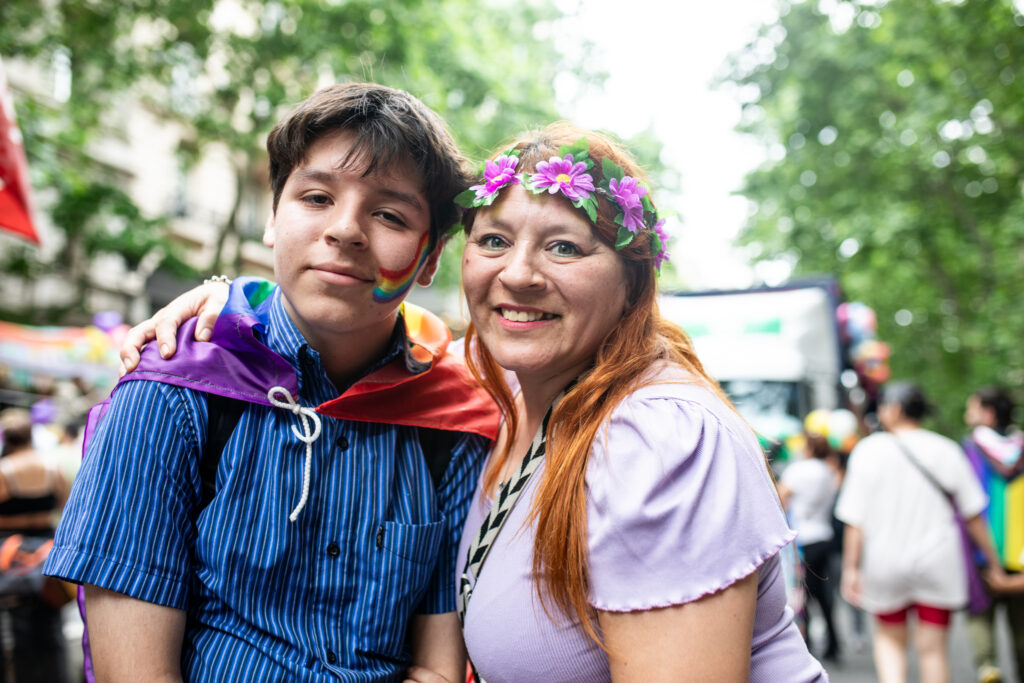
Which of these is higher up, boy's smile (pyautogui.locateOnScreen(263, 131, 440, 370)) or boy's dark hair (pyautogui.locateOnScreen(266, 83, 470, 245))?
boy's dark hair (pyautogui.locateOnScreen(266, 83, 470, 245))

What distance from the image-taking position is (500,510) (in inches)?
79.4

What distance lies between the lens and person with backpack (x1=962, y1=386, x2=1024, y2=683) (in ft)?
18.5

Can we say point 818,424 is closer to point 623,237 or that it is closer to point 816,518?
point 816,518

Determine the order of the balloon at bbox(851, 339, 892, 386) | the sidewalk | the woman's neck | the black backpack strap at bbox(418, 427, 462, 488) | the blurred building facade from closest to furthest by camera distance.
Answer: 1. the woman's neck
2. the black backpack strap at bbox(418, 427, 462, 488)
3. the sidewalk
4. the balloon at bbox(851, 339, 892, 386)
5. the blurred building facade

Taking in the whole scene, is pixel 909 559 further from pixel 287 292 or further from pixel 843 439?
pixel 287 292

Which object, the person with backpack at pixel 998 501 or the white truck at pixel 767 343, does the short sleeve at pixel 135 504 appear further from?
the white truck at pixel 767 343

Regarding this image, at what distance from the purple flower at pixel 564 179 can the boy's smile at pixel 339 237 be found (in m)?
0.34

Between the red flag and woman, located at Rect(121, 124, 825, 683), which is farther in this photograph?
the red flag

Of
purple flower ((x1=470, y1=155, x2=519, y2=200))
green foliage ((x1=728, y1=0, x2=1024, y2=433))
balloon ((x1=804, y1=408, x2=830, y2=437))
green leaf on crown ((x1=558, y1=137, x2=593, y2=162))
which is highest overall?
green foliage ((x1=728, y1=0, x2=1024, y2=433))

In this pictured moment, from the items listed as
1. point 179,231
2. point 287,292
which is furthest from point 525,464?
point 179,231

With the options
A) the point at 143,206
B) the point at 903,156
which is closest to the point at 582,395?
the point at 903,156

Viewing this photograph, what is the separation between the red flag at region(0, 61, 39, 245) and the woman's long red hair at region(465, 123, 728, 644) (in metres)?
2.68

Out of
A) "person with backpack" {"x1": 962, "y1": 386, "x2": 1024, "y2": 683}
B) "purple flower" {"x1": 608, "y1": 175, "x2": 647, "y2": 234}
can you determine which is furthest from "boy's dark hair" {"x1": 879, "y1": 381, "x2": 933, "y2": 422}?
"purple flower" {"x1": 608, "y1": 175, "x2": 647, "y2": 234}

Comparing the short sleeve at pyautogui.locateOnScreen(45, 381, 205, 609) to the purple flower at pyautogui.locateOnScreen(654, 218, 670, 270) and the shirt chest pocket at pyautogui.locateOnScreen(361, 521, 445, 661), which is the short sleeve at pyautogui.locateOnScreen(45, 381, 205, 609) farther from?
the purple flower at pyautogui.locateOnScreen(654, 218, 670, 270)
